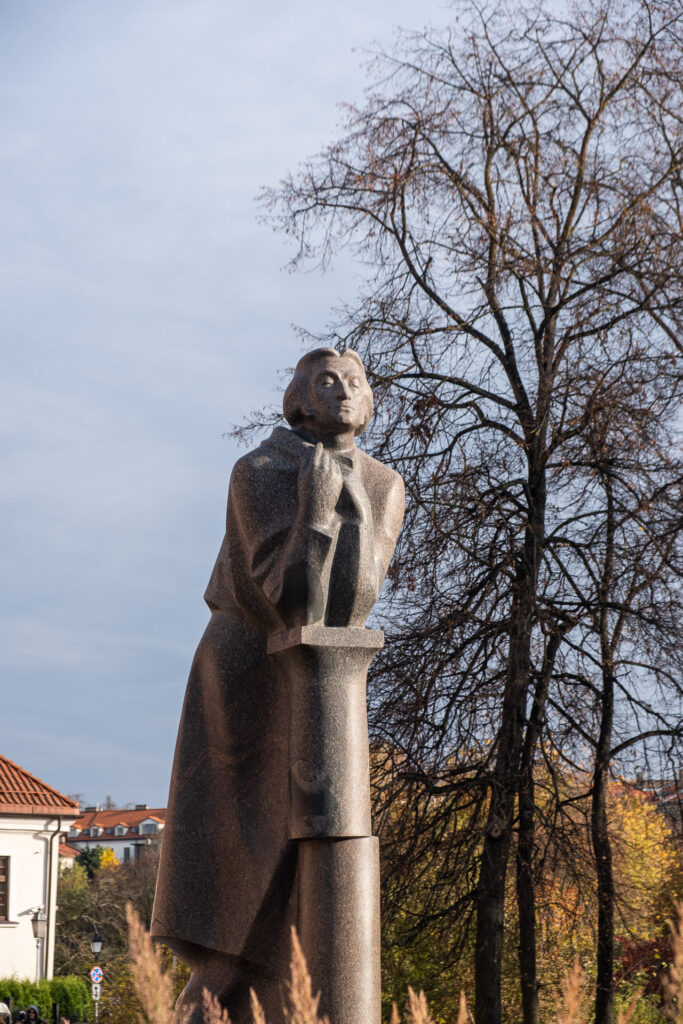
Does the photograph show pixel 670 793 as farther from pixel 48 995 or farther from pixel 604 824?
pixel 48 995

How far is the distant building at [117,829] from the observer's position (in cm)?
11281

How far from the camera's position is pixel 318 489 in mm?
5480

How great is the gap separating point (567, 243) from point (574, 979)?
37.5 feet

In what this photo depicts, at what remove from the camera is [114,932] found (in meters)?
41.9

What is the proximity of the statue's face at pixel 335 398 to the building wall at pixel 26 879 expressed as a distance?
100.0 ft

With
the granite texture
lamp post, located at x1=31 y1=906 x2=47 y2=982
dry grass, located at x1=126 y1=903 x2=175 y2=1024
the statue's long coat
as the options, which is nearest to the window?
lamp post, located at x1=31 y1=906 x2=47 y2=982

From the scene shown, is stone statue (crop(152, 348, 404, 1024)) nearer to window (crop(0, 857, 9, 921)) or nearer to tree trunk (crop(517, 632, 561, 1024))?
tree trunk (crop(517, 632, 561, 1024))

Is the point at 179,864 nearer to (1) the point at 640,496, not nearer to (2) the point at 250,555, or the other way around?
(2) the point at 250,555

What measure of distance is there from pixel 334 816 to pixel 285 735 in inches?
18.5

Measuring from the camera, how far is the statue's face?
19.0ft

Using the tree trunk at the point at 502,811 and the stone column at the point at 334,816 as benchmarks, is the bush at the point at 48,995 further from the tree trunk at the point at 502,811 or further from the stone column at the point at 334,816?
the stone column at the point at 334,816

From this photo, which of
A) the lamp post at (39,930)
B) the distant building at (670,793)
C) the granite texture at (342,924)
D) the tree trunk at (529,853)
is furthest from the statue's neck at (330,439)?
the lamp post at (39,930)

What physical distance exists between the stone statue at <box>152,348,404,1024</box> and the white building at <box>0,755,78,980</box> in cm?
2999

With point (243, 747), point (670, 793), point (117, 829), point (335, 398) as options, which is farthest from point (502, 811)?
point (117, 829)
